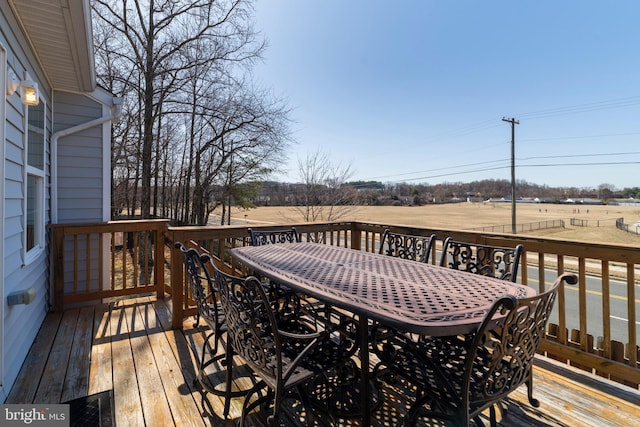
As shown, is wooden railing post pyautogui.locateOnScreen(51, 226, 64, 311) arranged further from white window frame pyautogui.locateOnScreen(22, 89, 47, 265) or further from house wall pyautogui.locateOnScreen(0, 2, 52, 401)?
house wall pyautogui.locateOnScreen(0, 2, 52, 401)

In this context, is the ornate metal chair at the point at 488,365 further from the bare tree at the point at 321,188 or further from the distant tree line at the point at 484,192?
the distant tree line at the point at 484,192

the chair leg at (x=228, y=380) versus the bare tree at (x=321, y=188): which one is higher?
the bare tree at (x=321, y=188)

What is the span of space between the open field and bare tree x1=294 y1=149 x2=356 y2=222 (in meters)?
0.79

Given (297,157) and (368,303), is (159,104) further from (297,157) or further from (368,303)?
(368,303)

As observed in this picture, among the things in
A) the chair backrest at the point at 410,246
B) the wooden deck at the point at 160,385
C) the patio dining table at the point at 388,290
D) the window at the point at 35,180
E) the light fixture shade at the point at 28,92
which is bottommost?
the wooden deck at the point at 160,385

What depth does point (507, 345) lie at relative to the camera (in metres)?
1.18

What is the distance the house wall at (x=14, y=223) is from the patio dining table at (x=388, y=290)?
1531mm

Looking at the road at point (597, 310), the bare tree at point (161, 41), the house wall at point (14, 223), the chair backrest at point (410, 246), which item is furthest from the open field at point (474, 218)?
the bare tree at point (161, 41)

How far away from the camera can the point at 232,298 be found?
1448mm

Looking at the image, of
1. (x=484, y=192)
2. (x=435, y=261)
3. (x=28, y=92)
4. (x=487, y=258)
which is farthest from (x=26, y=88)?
(x=484, y=192)

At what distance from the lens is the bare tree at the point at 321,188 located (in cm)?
1440

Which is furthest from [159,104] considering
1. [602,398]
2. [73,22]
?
[602,398]

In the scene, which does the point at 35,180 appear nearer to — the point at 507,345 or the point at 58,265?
the point at 58,265

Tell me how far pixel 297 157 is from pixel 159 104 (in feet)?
20.3
